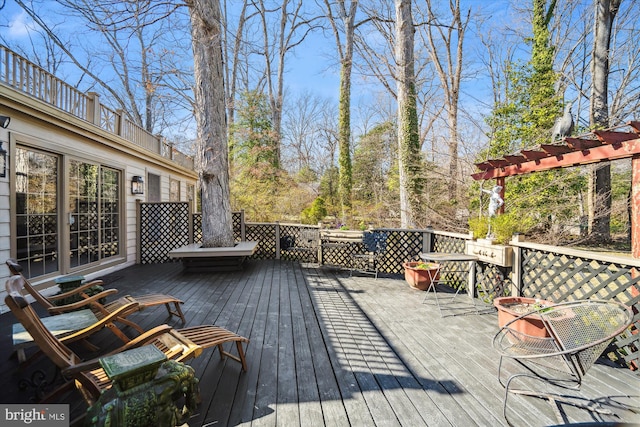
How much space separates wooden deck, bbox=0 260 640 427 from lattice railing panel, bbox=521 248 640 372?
23 centimetres

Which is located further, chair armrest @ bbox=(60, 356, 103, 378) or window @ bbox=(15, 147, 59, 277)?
window @ bbox=(15, 147, 59, 277)

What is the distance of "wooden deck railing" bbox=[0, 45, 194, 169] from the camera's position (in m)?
4.05

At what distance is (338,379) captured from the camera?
2254mm

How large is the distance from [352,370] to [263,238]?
5618 millimetres

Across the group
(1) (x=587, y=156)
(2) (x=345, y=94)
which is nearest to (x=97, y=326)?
(1) (x=587, y=156)

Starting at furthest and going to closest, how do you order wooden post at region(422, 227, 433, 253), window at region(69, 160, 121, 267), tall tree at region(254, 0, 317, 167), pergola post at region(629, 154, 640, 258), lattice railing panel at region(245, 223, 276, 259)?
tall tree at region(254, 0, 317, 167) → lattice railing panel at region(245, 223, 276, 259) → wooden post at region(422, 227, 433, 253) → window at region(69, 160, 121, 267) → pergola post at region(629, 154, 640, 258)

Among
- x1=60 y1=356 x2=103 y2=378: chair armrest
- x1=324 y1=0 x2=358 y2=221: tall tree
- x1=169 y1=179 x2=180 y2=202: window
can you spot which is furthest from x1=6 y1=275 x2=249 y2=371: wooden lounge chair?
x1=324 y1=0 x2=358 y2=221: tall tree

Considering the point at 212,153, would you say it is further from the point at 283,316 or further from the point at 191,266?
the point at 283,316

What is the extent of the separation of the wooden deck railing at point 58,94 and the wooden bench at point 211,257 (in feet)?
9.48

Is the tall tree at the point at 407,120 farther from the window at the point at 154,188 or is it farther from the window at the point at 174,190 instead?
the window at the point at 174,190

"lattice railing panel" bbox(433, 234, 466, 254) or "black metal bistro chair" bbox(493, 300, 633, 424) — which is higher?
"lattice railing panel" bbox(433, 234, 466, 254)

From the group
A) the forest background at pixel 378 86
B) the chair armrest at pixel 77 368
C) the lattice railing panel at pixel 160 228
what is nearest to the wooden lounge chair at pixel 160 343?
the chair armrest at pixel 77 368

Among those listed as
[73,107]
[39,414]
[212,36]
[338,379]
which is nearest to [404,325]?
[338,379]

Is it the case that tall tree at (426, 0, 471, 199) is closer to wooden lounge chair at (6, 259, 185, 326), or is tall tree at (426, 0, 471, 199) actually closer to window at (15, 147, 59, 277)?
wooden lounge chair at (6, 259, 185, 326)
